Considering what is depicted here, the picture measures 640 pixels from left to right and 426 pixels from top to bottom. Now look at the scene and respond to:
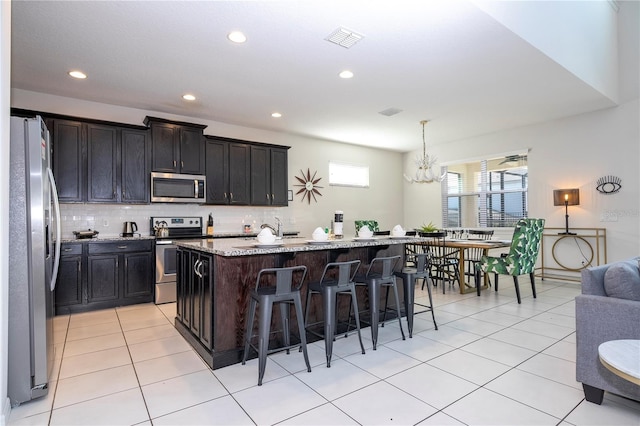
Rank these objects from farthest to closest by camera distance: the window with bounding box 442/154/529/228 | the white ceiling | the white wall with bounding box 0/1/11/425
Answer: the window with bounding box 442/154/529/228 → the white ceiling → the white wall with bounding box 0/1/11/425

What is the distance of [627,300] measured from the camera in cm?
199

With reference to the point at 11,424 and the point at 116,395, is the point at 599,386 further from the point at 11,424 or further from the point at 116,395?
the point at 11,424

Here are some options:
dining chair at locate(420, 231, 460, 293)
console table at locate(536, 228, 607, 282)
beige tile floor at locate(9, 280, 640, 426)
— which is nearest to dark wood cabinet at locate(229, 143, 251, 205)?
beige tile floor at locate(9, 280, 640, 426)

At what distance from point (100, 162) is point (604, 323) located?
17.4ft

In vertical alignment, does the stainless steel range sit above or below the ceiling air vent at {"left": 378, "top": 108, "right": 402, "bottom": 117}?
below

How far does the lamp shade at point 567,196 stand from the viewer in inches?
217

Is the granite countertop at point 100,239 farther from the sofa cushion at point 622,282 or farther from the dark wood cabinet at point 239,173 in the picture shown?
the sofa cushion at point 622,282

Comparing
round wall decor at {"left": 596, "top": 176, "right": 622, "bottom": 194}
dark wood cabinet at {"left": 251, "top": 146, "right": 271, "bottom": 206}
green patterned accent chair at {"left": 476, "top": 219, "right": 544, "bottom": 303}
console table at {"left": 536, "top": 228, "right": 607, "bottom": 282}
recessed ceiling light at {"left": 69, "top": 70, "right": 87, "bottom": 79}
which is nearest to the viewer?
recessed ceiling light at {"left": 69, "top": 70, "right": 87, "bottom": 79}

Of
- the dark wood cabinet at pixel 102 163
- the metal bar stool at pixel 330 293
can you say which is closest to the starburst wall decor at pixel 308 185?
the dark wood cabinet at pixel 102 163

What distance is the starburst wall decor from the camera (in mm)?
6828

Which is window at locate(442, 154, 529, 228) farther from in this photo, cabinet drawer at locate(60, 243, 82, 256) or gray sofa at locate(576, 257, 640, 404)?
cabinet drawer at locate(60, 243, 82, 256)

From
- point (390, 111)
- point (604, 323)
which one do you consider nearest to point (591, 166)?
point (390, 111)

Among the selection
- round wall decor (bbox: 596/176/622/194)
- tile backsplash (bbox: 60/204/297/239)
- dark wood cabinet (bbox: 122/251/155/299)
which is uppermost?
round wall decor (bbox: 596/176/622/194)

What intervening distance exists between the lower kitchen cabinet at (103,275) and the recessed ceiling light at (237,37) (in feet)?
9.43
